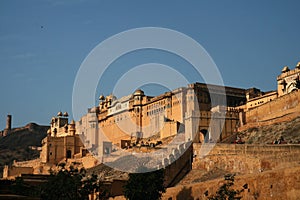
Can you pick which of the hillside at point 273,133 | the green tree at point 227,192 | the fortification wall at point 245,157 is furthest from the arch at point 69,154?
the green tree at point 227,192

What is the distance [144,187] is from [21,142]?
8219 centimetres

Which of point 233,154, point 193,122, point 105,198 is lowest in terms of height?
point 105,198

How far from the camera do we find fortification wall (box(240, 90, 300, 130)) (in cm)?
4889

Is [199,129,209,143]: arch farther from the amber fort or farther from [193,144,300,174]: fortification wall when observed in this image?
[193,144,300,174]: fortification wall

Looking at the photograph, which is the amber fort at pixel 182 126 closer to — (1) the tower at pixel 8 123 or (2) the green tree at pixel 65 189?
(2) the green tree at pixel 65 189

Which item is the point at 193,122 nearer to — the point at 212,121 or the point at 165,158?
the point at 212,121

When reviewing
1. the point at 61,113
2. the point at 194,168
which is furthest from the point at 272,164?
the point at 61,113

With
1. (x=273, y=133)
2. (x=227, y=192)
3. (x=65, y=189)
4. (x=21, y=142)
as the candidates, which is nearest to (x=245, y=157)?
(x=227, y=192)

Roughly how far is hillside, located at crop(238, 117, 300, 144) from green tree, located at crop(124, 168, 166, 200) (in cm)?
1615

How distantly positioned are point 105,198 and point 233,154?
9318 mm

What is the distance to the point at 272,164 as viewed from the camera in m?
32.0

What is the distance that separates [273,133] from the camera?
4700 centimetres

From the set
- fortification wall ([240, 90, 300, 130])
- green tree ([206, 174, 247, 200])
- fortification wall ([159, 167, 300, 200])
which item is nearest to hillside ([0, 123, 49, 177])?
fortification wall ([240, 90, 300, 130])

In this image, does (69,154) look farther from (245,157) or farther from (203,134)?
(245,157)
